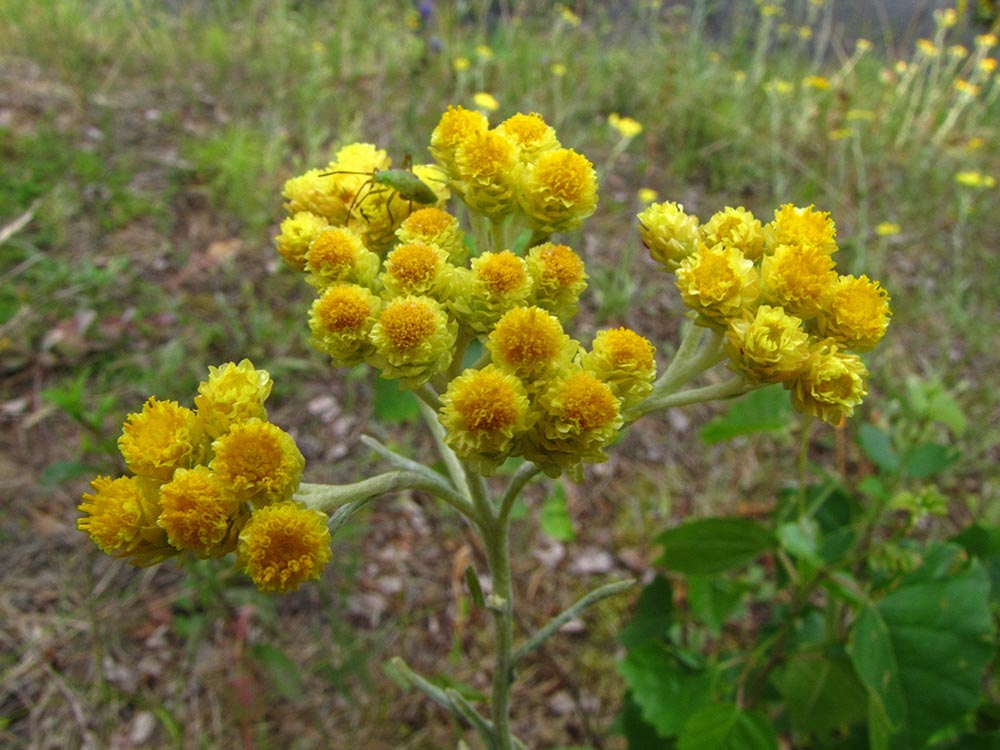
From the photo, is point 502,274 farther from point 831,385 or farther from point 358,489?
point 831,385

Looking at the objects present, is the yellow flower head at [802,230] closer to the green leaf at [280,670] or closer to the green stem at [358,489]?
the green stem at [358,489]

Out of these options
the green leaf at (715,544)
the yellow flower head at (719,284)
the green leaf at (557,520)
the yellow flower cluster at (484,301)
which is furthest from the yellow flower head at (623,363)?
the green leaf at (557,520)

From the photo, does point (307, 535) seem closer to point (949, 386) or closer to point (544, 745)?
point (544, 745)

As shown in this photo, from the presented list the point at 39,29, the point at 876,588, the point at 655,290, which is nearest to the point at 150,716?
the point at 876,588

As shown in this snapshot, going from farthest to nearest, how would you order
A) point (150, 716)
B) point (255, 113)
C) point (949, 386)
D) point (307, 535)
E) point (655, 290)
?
point (255, 113) → point (655, 290) → point (949, 386) → point (150, 716) → point (307, 535)

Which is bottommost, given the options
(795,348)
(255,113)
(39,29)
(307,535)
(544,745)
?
(544,745)

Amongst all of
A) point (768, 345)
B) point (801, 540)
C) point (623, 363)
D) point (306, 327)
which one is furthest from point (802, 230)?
point (306, 327)
